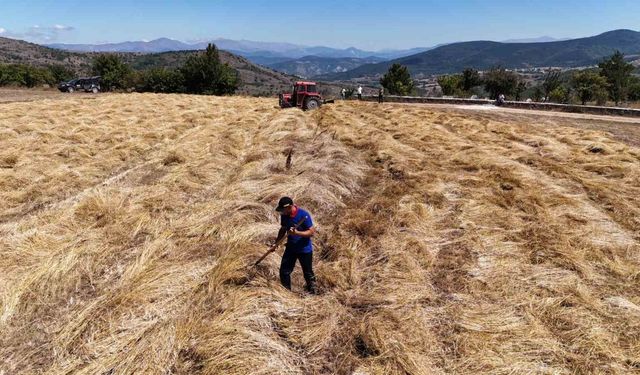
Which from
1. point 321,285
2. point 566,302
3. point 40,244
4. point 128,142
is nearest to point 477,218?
point 566,302

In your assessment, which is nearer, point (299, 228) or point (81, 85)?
point (299, 228)

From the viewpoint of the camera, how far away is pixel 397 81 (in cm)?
4609

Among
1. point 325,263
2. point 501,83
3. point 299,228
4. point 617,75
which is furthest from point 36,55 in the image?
point 299,228

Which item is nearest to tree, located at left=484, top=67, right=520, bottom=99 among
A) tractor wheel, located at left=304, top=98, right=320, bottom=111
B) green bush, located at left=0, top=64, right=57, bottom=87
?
tractor wheel, located at left=304, top=98, right=320, bottom=111

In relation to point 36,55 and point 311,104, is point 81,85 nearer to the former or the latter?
point 311,104

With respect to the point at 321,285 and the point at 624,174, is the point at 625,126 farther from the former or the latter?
the point at 321,285

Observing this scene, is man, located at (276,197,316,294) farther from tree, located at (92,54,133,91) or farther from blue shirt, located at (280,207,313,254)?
tree, located at (92,54,133,91)

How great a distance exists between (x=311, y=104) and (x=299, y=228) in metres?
19.3

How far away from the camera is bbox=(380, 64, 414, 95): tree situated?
45.2 meters

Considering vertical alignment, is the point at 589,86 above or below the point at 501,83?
below

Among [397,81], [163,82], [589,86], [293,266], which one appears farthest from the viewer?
[397,81]

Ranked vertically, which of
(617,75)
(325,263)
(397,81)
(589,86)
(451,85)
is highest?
(617,75)

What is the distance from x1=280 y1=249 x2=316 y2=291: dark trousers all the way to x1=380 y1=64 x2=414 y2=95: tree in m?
42.0

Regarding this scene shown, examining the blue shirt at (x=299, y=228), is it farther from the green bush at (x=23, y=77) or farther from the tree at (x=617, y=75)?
the green bush at (x=23, y=77)
